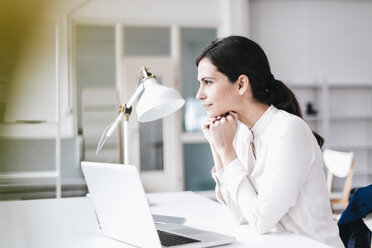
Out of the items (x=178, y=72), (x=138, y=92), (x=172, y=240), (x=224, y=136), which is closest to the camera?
(x=172, y=240)

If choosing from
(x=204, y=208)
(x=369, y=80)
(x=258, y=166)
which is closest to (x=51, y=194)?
(x=204, y=208)

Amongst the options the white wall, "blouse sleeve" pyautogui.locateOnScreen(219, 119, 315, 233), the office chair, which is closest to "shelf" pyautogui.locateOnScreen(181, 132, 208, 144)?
the white wall

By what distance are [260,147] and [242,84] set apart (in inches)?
8.1

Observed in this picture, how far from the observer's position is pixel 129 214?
927 millimetres

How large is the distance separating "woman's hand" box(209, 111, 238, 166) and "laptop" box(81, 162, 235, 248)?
234mm

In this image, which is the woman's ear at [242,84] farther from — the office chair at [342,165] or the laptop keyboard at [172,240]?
the office chair at [342,165]

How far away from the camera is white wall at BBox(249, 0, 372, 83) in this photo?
6004mm

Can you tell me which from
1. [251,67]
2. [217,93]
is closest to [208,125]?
[217,93]

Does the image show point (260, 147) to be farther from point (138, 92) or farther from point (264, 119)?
point (138, 92)

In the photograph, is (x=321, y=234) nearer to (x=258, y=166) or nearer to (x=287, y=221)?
(x=287, y=221)

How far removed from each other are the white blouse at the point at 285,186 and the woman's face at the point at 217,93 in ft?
0.52

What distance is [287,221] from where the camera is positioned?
123cm

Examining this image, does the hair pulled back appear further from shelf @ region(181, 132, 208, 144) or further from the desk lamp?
shelf @ region(181, 132, 208, 144)

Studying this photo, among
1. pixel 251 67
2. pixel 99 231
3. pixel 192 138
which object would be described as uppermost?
pixel 251 67
